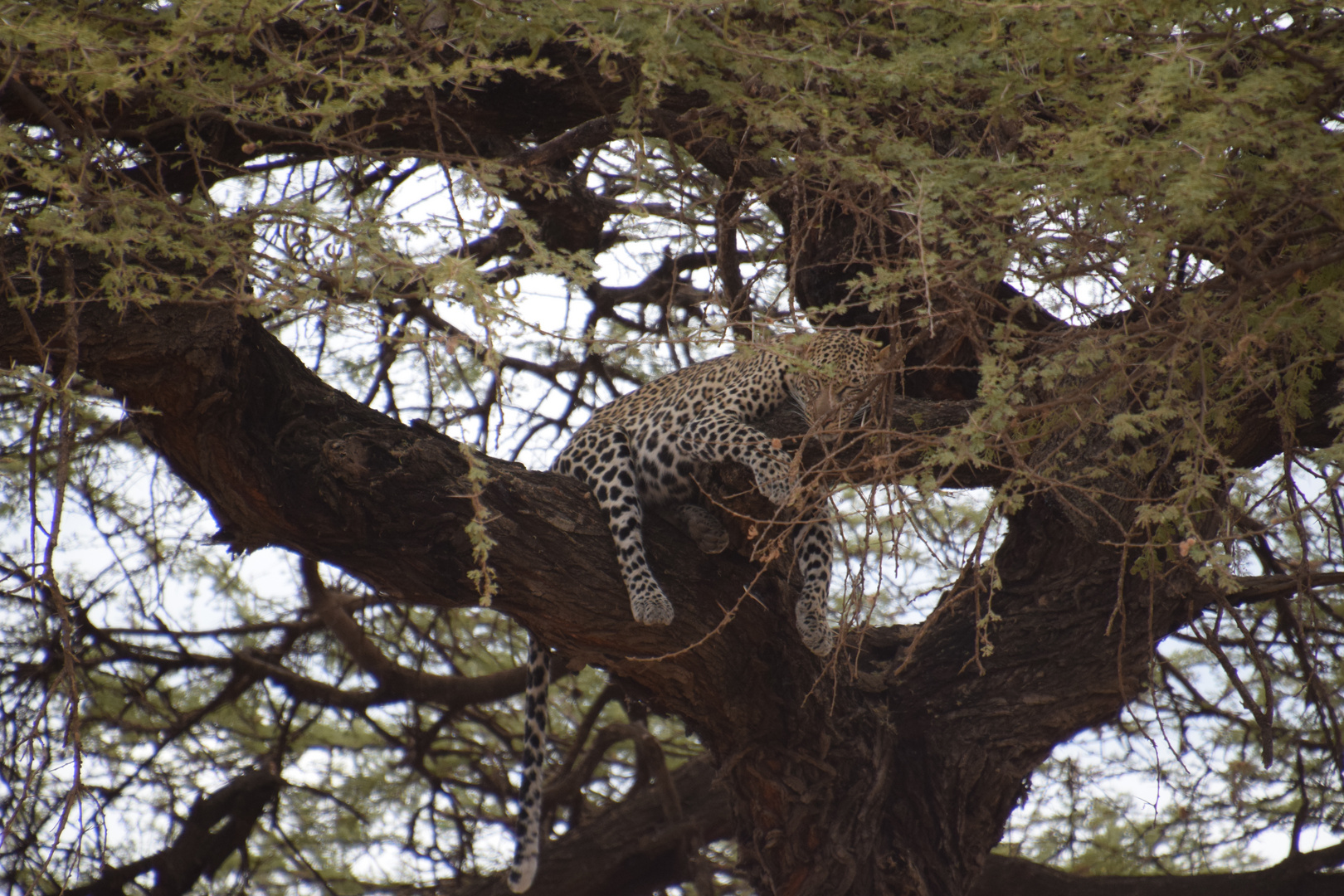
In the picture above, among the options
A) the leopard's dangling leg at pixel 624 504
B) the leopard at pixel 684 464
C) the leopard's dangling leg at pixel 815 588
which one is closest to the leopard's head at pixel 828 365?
the leopard at pixel 684 464

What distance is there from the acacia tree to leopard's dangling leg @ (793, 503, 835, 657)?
0.13 meters

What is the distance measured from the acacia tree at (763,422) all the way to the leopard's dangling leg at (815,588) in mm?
133

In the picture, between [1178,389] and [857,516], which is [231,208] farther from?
[1178,389]

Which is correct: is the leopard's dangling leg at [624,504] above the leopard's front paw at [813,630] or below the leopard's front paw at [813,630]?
above

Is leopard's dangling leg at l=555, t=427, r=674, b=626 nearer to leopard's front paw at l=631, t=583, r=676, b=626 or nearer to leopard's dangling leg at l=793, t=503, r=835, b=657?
leopard's front paw at l=631, t=583, r=676, b=626

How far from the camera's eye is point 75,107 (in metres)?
3.31

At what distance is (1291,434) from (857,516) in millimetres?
1745

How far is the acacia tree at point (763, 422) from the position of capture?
2918 mm

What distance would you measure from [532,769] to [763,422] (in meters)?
1.69

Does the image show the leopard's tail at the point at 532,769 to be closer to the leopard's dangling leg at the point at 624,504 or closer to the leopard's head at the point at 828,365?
the leopard's dangling leg at the point at 624,504

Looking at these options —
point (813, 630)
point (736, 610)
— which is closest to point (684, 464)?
point (813, 630)

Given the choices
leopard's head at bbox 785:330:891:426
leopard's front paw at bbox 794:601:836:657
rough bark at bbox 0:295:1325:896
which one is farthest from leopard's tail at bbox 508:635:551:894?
leopard's head at bbox 785:330:891:426

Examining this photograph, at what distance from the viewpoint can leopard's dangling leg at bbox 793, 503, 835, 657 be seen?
185 inches

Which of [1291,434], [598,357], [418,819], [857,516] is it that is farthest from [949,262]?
[418,819]
